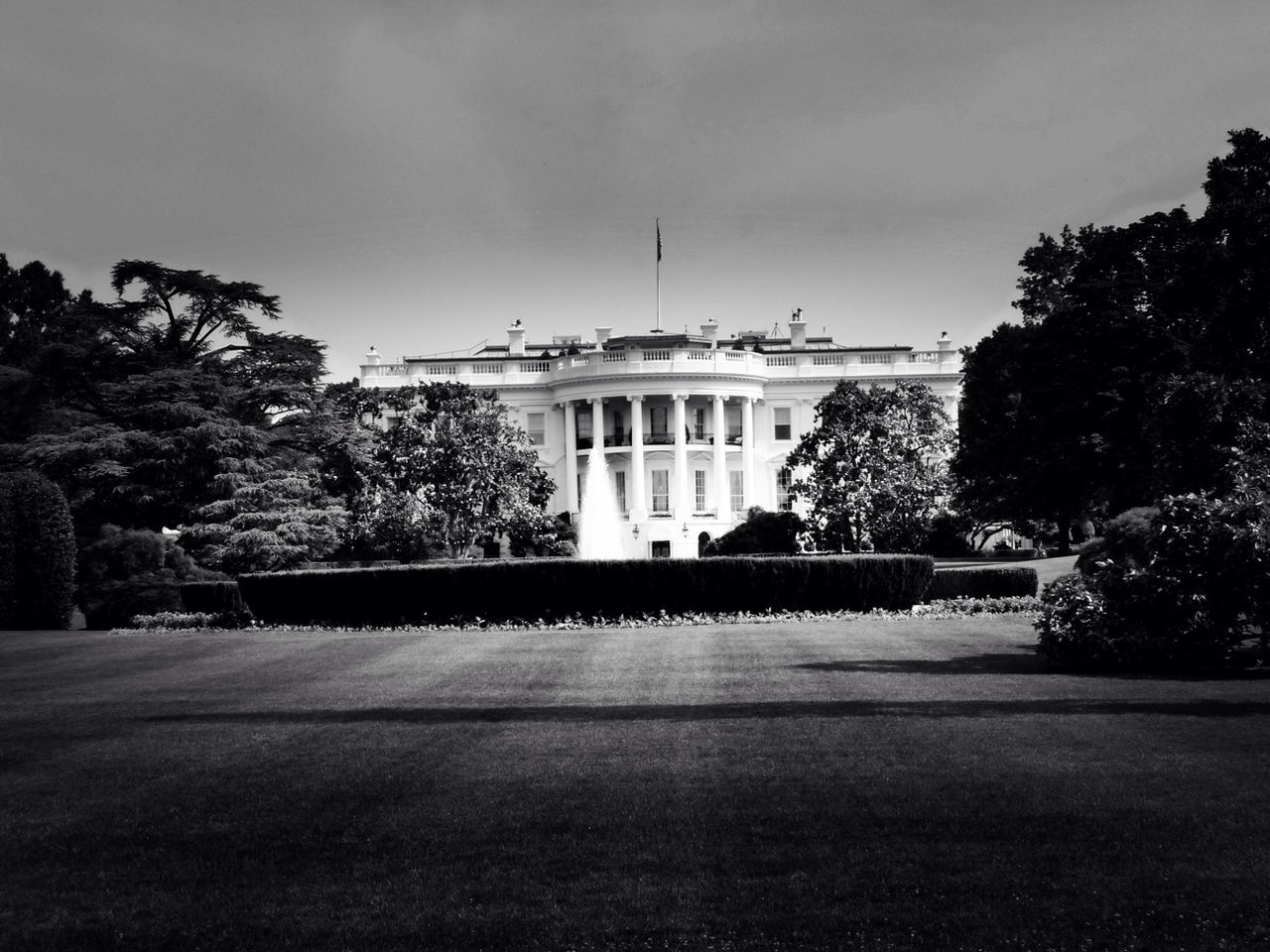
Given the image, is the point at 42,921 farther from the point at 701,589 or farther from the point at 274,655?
the point at 701,589

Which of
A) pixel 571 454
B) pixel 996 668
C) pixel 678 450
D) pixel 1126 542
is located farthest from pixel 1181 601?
pixel 571 454

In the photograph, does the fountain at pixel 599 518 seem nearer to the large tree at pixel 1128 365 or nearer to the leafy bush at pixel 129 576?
the large tree at pixel 1128 365

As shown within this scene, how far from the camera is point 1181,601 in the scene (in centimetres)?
1659

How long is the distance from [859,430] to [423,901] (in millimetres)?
37987

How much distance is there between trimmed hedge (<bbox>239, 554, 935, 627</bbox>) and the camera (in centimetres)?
2686

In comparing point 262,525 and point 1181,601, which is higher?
point 262,525

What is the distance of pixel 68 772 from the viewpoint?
10789 mm

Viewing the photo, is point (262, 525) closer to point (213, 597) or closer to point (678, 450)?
point (213, 597)

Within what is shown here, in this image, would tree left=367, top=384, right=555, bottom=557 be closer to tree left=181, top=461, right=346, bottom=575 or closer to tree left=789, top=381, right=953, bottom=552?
tree left=181, top=461, right=346, bottom=575

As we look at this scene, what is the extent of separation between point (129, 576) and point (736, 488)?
164ft

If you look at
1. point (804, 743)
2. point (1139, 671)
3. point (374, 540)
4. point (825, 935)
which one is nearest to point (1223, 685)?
point (1139, 671)

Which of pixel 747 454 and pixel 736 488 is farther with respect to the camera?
pixel 736 488

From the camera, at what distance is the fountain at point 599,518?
51562mm

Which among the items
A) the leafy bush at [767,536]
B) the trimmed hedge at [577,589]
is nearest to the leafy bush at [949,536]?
the leafy bush at [767,536]
